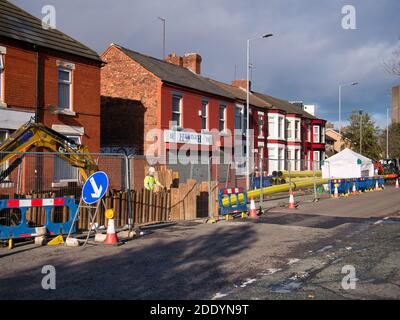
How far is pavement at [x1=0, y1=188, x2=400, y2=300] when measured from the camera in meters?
6.74

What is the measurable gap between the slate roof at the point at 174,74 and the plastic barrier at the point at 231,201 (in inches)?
482

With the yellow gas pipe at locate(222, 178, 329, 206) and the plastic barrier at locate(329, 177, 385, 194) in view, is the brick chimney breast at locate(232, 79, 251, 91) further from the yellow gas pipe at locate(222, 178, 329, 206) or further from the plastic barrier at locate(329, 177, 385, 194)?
the yellow gas pipe at locate(222, 178, 329, 206)

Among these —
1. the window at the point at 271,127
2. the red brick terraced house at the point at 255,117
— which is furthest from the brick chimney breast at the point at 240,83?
the window at the point at 271,127

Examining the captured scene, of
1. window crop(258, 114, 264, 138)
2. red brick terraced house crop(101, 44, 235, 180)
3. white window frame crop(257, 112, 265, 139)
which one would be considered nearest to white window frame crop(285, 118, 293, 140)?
white window frame crop(257, 112, 265, 139)

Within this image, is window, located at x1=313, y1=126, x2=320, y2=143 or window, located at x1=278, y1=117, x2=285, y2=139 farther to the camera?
window, located at x1=313, y1=126, x2=320, y2=143

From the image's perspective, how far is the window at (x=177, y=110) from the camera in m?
27.6

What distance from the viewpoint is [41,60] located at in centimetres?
1900

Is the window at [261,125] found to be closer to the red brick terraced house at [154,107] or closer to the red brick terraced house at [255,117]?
the red brick terraced house at [255,117]

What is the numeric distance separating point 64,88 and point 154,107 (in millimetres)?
7044

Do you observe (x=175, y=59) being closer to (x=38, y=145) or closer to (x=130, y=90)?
(x=130, y=90)

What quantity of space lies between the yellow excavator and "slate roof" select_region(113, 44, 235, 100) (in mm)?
14071

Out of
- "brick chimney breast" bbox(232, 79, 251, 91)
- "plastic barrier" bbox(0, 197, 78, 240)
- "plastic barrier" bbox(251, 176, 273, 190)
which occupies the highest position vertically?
"brick chimney breast" bbox(232, 79, 251, 91)
